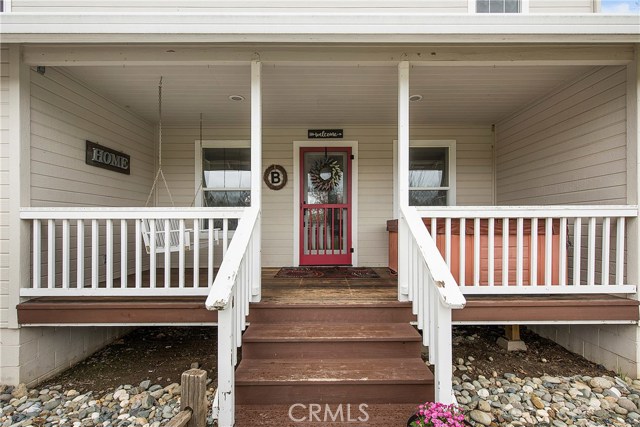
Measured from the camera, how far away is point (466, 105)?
443 cm

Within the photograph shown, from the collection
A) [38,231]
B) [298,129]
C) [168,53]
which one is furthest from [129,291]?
[298,129]

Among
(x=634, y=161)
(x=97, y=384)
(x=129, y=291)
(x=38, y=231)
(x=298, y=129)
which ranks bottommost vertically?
(x=97, y=384)

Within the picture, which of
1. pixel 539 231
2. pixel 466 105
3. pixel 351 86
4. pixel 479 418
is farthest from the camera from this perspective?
pixel 466 105

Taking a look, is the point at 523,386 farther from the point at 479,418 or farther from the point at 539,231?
the point at 539,231

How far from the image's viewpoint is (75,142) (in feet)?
11.9

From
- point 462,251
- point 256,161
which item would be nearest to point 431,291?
point 462,251

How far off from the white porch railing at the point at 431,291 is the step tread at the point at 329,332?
19cm

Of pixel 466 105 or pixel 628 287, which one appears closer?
pixel 628 287

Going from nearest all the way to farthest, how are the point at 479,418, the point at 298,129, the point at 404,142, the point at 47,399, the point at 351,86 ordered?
the point at 479,418
the point at 47,399
the point at 404,142
the point at 351,86
the point at 298,129

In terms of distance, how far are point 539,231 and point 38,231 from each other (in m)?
4.50

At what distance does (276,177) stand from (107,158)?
7.23 ft
